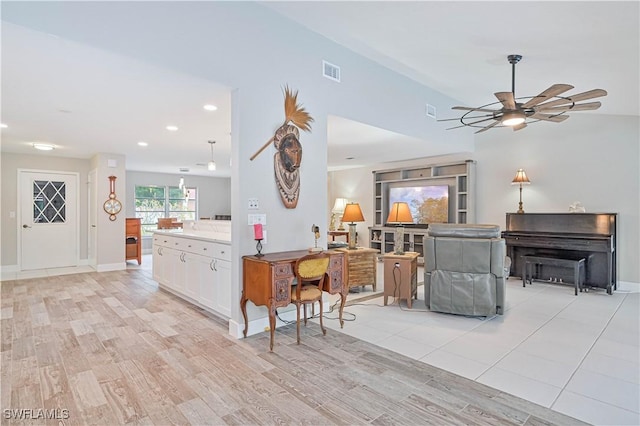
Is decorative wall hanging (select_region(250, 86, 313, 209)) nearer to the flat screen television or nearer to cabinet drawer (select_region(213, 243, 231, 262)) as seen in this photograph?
cabinet drawer (select_region(213, 243, 231, 262))

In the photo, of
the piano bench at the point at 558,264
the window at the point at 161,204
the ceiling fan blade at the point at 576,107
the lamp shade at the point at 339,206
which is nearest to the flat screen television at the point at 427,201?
the lamp shade at the point at 339,206

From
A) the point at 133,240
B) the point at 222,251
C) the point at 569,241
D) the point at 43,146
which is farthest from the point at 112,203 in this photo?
the point at 569,241

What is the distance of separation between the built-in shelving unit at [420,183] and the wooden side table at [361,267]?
243 centimetres

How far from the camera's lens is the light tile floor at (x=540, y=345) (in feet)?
7.49

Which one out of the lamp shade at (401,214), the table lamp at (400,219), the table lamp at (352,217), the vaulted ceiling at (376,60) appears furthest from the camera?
the table lamp at (352,217)

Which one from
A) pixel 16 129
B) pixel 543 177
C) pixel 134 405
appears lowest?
pixel 134 405

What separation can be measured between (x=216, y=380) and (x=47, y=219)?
7003 millimetres

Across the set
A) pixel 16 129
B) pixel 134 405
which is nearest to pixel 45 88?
pixel 16 129

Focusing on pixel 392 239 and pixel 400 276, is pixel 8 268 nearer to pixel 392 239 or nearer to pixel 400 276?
pixel 400 276

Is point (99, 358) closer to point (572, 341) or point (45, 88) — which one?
point (45, 88)

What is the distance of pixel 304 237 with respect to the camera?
3895 mm

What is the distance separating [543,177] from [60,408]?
715 cm

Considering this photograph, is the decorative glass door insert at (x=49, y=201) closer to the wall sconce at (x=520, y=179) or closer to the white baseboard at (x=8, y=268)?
the white baseboard at (x=8, y=268)

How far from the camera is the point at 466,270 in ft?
12.6
